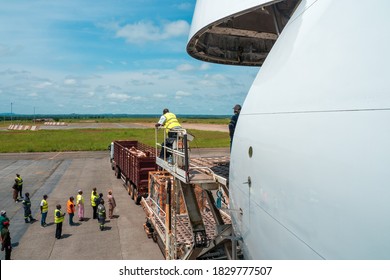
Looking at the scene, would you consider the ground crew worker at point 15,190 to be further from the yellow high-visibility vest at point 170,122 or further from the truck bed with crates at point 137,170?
the yellow high-visibility vest at point 170,122

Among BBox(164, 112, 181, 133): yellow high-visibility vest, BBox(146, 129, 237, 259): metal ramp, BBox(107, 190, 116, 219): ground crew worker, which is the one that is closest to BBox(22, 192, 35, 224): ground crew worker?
BBox(107, 190, 116, 219): ground crew worker

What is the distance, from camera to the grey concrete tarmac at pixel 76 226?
528 inches

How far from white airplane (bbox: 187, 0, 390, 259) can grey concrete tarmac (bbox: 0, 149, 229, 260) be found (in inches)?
388

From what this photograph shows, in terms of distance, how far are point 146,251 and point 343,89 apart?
1228 centimetres

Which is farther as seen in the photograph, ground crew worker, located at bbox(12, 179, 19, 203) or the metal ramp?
ground crew worker, located at bbox(12, 179, 19, 203)

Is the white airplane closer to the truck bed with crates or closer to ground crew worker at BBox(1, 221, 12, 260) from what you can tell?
ground crew worker at BBox(1, 221, 12, 260)

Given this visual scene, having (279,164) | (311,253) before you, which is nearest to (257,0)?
(279,164)

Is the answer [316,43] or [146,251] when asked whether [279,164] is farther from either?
[146,251]

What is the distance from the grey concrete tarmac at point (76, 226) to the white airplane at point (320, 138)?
388 inches

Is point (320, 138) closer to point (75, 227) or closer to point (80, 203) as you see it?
point (75, 227)

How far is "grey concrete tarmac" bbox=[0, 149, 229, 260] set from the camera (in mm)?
13406

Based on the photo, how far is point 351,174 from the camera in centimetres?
279

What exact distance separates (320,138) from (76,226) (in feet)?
53.4

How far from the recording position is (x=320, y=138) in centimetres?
315
